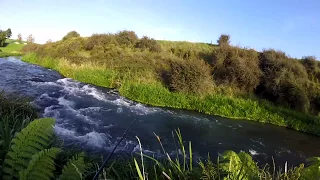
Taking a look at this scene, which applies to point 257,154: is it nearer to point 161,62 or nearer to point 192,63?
point 192,63

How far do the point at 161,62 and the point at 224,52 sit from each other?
17.3 ft

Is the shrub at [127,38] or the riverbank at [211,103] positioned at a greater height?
the shrub at [127,38]

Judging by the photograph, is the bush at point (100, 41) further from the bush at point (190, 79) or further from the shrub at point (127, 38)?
the bush at point (190, 79)

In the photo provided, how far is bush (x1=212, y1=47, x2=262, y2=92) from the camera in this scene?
19.4m

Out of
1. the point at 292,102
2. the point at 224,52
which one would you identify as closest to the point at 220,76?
the point at 224,52

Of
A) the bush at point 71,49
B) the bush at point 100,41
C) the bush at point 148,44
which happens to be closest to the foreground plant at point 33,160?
the bush at point 148,44

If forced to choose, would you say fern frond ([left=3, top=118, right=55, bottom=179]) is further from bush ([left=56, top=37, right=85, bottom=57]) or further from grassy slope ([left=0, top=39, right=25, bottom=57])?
grassy slope ([left=0, top=39, right=25, bottom=57])

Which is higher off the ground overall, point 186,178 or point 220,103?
point 186,178

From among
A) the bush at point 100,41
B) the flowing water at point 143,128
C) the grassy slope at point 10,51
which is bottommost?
the flowing water at point 143,128

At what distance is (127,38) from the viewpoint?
3034cm

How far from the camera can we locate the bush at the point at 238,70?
63.5 feet

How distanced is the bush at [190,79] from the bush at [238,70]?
2.09 m

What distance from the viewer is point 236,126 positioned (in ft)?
46.2

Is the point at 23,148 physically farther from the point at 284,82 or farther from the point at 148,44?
the point at 148,44
